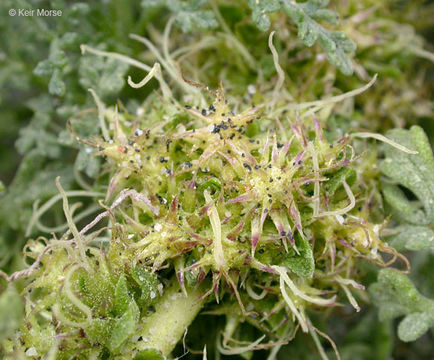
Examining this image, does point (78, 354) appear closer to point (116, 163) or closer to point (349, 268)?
point (116, 163)

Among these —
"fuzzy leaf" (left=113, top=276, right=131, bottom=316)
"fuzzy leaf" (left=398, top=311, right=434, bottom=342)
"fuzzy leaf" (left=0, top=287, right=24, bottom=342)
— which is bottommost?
"fuzzy leaf" (left=398, top=311, right=434, bottom=342)

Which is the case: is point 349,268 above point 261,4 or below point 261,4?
below

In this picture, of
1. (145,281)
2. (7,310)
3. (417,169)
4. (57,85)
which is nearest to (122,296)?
(145,281)

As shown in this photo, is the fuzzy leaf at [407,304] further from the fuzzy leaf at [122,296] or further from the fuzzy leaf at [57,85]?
the fuzzy leaf at [57,85]

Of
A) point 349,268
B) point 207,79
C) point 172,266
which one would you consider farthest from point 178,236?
point 207,79

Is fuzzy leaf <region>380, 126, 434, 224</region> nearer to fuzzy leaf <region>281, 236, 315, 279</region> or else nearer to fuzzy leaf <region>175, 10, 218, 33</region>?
fuzzy leaf <region>281, 236, 315, 279</region>

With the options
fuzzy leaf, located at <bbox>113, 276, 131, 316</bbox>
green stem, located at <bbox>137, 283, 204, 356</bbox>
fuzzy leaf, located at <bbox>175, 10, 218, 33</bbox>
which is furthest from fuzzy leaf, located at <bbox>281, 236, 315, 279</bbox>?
fuzzy leaf, located at <bbox>175, 10, 218, 33</bbox>
